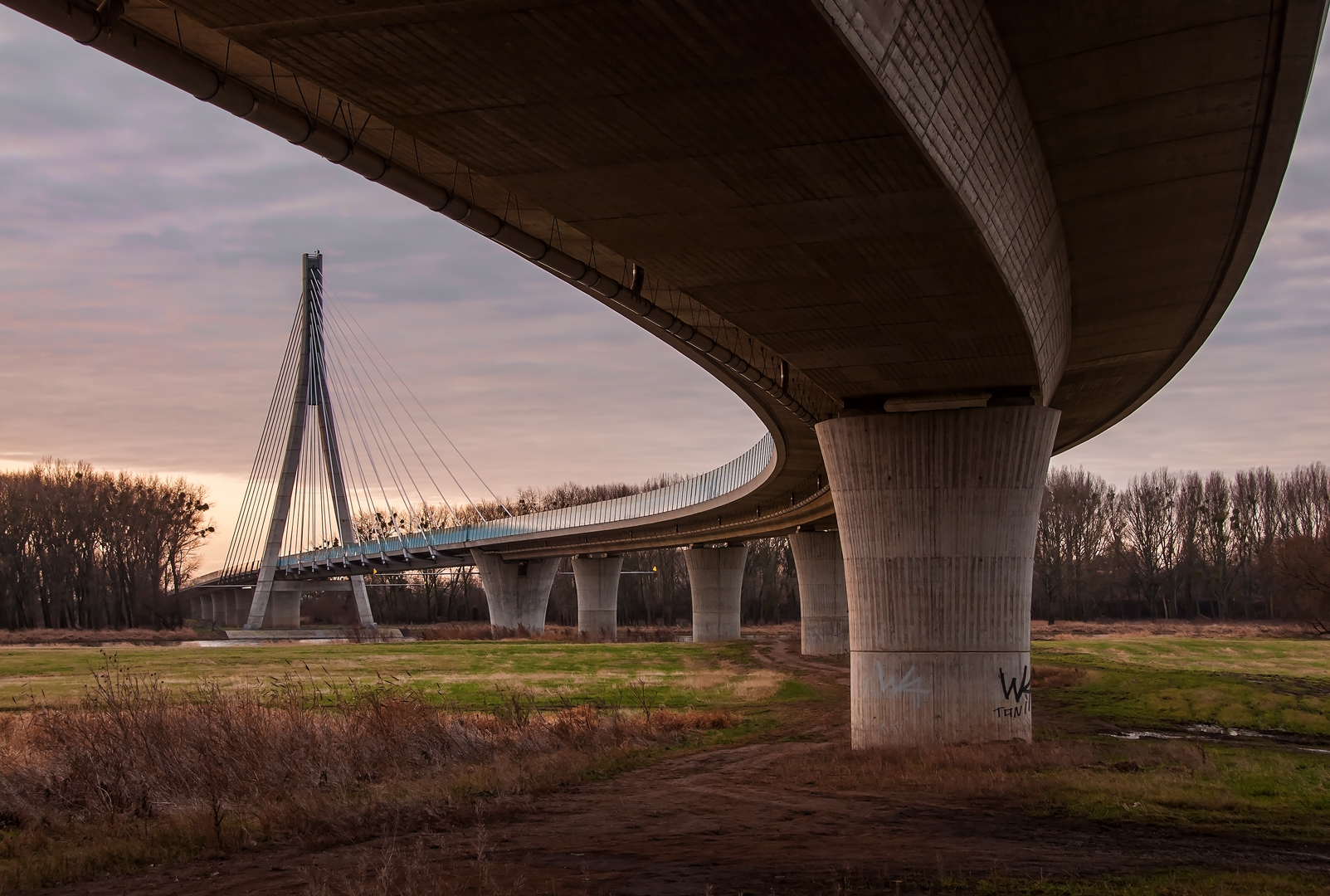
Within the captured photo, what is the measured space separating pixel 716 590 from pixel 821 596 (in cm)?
2017

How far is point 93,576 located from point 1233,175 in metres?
103

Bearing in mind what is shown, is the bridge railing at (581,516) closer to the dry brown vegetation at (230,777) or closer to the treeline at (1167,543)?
the dry brown vegetation at (230,777)

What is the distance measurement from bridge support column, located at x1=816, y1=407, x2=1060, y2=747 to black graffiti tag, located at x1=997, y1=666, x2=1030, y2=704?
2cm

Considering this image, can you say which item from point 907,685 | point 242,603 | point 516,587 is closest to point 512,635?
point 516,587

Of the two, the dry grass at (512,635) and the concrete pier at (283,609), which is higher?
the concrete pier at (283,609)

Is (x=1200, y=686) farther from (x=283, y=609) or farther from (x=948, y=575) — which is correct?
(x=283, y=609)

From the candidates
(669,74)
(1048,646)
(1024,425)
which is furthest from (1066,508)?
(669,74)

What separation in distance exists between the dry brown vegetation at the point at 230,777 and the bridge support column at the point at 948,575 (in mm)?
5925

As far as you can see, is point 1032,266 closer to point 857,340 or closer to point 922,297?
point 922,297

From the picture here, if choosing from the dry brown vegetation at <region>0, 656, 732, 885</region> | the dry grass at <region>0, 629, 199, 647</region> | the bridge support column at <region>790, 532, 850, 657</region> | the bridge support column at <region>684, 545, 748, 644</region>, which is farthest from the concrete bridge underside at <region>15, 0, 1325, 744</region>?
the dry grass at <region>0, 629, 199, 647</region>

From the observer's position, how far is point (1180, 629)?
95.3 m

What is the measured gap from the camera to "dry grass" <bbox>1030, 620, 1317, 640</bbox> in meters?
82.5

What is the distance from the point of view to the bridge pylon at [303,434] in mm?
81062

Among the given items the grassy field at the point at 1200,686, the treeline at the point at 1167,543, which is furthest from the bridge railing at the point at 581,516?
the treeline at the point at 1167,543
